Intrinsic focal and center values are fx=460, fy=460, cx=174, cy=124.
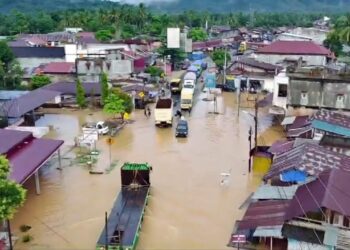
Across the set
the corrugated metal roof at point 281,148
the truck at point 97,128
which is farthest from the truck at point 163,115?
the corrugated metal roof at point 281,148

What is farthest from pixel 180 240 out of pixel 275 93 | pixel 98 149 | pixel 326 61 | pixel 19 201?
pixel 326 61

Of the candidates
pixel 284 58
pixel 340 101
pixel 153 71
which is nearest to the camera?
pixel 340 101

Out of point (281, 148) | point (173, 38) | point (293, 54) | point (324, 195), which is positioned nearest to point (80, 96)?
point (281, 148)

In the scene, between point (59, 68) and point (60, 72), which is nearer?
point (60, 72)

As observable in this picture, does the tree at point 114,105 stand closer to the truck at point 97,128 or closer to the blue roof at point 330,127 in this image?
the truck at point 97,128

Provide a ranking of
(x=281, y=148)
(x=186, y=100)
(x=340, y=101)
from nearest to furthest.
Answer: (x=281, y=148), (x=340, y=101), (x=186, y=100)

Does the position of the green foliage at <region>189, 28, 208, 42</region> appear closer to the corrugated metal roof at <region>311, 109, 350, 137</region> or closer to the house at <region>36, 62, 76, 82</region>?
the house at <region>36, 62, 76, 82</region>

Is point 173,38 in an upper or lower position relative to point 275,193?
upper

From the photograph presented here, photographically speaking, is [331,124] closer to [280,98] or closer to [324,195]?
[280,98]
